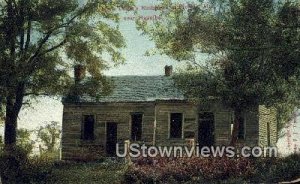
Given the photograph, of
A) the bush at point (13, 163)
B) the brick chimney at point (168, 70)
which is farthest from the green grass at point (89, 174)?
the brick chimney at point (168, 70)

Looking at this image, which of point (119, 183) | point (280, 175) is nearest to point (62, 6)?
point (119, 183)

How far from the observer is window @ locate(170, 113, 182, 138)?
101 ft

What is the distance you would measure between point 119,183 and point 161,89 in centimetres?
1180

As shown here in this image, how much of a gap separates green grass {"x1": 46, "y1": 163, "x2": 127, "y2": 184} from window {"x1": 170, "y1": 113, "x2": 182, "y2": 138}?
4.88 m

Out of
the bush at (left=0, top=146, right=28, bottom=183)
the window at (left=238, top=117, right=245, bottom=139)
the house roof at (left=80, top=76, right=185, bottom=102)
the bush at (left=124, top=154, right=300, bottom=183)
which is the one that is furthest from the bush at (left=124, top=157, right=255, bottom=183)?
the house roof at (left=80, top=76, right=185, bottom=102)

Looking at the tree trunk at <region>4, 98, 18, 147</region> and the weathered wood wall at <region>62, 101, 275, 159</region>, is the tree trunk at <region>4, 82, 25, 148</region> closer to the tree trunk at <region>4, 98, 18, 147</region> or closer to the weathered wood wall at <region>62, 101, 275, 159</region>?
the tree trunk at <region>4, 98, 18, 147</region>

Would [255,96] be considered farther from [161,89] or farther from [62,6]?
[62,6]

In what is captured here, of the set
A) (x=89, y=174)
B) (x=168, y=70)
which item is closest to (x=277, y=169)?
(x=89, y=174)

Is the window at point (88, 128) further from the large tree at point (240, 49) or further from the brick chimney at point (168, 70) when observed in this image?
the large tree at point (240, 49)

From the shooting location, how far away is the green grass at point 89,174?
909 inches

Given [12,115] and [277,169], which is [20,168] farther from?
[277,169]

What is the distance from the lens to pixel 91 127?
108 ft

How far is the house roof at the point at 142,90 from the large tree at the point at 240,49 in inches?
202

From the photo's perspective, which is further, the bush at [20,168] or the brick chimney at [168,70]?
the brick chimney at [168,70]
